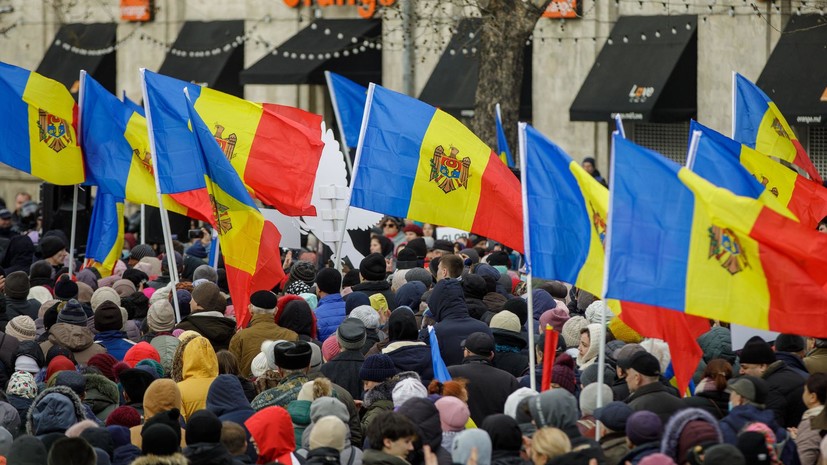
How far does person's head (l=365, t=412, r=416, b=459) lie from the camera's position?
24.4ft

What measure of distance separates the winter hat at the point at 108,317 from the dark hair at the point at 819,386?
15.5 ft

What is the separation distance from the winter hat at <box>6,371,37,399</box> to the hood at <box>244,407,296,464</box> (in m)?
1.95

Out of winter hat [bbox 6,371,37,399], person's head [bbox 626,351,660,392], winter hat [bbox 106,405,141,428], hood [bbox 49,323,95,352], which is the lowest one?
winter hat [bbox 6,371,37,399]

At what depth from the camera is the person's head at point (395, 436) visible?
744 centimetres

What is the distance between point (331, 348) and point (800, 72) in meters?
13.8

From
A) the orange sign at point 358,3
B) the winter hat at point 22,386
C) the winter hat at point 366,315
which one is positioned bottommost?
the winter hat at point 22,386

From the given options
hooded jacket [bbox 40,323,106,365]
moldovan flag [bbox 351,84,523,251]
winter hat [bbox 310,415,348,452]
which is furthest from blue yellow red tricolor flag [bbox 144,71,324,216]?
winter hat [bbox 310,415,348,452]

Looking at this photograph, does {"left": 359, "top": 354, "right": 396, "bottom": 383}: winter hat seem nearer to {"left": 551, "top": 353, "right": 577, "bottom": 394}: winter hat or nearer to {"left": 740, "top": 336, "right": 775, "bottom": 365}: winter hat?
{"left": 551, "top": 353, "right": 577, "bottom": 394}: winter hat

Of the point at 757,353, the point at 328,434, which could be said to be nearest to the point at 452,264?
the point at 757,353

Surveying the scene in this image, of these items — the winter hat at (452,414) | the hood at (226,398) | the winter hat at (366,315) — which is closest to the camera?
the winter hat at (452,414)

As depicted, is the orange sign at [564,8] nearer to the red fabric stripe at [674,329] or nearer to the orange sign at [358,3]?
the orange sign at [358,3]

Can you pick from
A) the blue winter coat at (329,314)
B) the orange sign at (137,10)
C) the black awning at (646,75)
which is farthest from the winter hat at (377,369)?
the orange sign at (137,10)

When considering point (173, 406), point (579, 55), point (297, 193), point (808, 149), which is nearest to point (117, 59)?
point (579, 55)

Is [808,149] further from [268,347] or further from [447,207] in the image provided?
[268,347]
